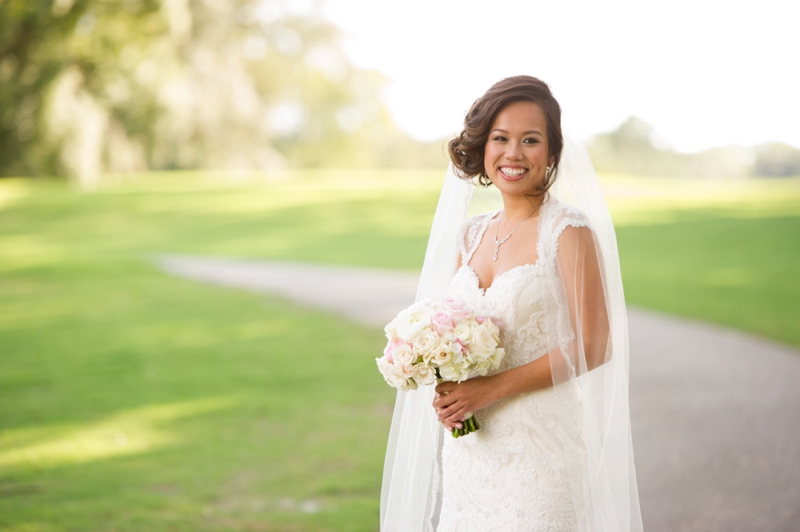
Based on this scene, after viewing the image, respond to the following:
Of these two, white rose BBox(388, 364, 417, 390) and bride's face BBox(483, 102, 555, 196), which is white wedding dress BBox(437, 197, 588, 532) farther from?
white rose BBox(388, 364, 417, 390)

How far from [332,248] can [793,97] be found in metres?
19.1

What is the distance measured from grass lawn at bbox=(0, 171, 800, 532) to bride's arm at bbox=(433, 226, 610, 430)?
2495 millimetres

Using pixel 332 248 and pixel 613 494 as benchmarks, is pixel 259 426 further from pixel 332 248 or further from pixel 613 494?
pixel 332 248

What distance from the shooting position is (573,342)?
2.88 meters

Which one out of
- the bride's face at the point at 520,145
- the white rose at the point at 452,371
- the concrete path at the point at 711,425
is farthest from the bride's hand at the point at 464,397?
the concrete path at the point at 711,425

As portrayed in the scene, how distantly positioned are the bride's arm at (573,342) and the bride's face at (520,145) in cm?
29

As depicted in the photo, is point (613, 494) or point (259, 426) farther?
point (259, 426)

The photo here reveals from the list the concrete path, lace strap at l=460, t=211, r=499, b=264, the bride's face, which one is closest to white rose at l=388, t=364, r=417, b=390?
lace strap at l=460, t=211, r=499, b=264

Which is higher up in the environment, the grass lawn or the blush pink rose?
the blush pink rose

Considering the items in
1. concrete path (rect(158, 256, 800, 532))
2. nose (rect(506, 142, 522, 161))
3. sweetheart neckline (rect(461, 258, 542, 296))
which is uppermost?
nose (rect(506, 142, 522, 161))

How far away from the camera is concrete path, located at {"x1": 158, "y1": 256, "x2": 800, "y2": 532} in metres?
5.03

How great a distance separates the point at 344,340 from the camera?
11.3 metres

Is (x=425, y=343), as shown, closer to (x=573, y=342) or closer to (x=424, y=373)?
(x=424, y=373)

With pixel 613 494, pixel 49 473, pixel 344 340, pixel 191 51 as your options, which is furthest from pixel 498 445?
pixel 191 51
